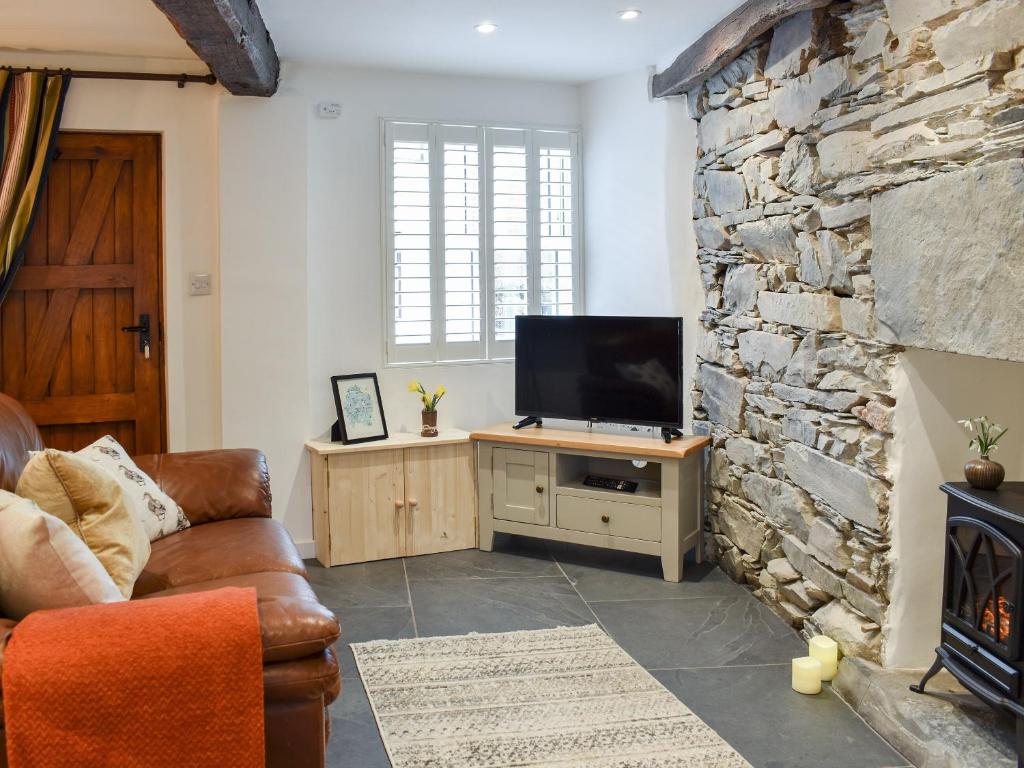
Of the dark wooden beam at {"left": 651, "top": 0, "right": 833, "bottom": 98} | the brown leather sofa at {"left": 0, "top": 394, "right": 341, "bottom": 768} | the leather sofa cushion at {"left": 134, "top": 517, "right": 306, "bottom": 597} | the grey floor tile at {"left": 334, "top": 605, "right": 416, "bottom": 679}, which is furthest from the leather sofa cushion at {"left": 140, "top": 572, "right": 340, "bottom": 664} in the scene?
the dark wooden beam at {"left": 651, "top": 0, "right": 833, "bottom": 98}

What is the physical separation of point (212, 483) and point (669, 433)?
79.0 inches

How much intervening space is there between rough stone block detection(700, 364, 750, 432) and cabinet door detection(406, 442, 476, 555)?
1.18 meters

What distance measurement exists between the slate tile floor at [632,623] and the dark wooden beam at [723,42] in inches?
87.0

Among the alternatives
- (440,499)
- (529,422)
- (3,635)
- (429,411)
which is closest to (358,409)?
(429,411)

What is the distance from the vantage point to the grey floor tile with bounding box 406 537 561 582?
4.29m

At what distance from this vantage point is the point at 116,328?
448cm

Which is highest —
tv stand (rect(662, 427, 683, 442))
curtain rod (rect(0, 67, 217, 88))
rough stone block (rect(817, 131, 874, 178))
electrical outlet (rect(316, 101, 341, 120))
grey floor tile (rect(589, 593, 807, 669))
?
curtain rod (rect(0, 67, 217, 88))

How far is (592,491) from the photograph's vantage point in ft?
14.4

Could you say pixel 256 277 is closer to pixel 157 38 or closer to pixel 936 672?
pixel 157 38

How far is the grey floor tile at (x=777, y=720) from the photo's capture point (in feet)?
8.71

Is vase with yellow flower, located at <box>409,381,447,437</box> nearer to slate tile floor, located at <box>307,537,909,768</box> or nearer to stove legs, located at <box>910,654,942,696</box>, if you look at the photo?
slate tile floor, located at <box>307,537,909,768</box>

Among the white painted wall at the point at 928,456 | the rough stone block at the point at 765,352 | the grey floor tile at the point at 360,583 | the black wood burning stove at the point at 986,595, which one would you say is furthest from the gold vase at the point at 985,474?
the grey floor tile at the point at 360,583

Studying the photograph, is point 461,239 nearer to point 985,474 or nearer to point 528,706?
point 528,706

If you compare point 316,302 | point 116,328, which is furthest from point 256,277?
point 116,328
